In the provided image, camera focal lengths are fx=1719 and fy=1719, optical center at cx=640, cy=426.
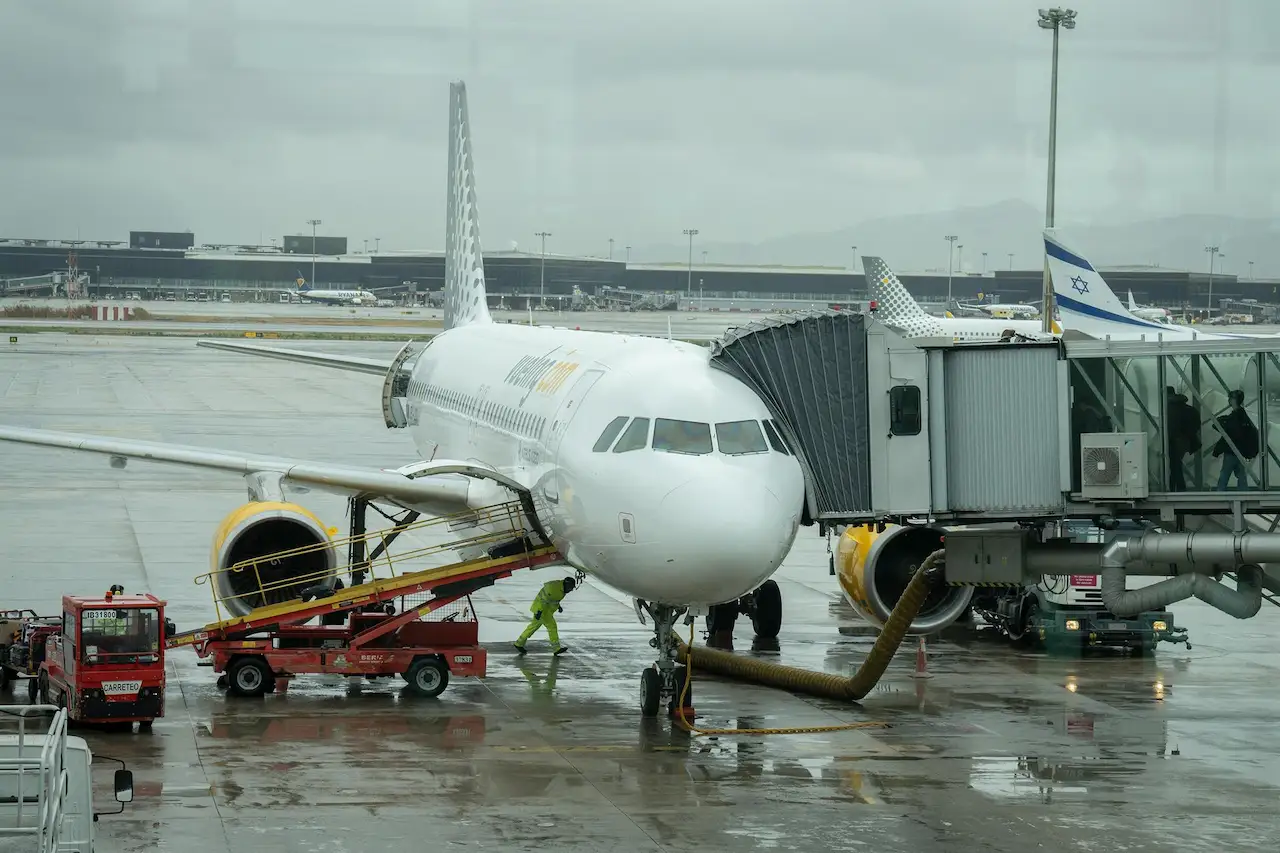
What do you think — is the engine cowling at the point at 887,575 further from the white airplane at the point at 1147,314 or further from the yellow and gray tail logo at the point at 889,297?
the yellow and gray tail logo at the point at 889,297

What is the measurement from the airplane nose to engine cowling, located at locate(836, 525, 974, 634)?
19.6ft

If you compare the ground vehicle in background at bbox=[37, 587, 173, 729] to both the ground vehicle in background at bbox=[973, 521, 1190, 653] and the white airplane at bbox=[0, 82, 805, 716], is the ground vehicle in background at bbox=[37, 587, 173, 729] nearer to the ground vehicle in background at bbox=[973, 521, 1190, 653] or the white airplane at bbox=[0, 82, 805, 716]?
the white airplane at bbox=[0, 82, 805, 716]

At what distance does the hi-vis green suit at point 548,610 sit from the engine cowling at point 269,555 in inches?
112

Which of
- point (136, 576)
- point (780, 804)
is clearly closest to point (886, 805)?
point (780, 804)

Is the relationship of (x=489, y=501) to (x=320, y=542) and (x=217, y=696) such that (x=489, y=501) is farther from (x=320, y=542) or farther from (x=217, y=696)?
(x=217, y=696)

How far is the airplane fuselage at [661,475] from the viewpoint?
656 inches

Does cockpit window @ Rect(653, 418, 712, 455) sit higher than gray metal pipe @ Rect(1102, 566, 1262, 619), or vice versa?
cockpit window @ Rect(653, 418, 712, 455)

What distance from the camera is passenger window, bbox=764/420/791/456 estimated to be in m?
17.8

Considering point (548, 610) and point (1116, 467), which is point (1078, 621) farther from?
point (548, 610)

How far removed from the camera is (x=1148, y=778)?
16688 mm

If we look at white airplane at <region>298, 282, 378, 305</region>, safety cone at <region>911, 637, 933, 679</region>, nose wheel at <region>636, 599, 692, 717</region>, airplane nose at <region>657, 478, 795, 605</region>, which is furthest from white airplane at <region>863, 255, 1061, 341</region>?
white airplane at <region>298, 282, 378, 305</region>

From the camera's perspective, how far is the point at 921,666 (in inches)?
900

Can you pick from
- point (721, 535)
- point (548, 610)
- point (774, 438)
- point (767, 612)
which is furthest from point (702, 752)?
point (767, 612)

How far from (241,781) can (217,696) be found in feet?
14.9
